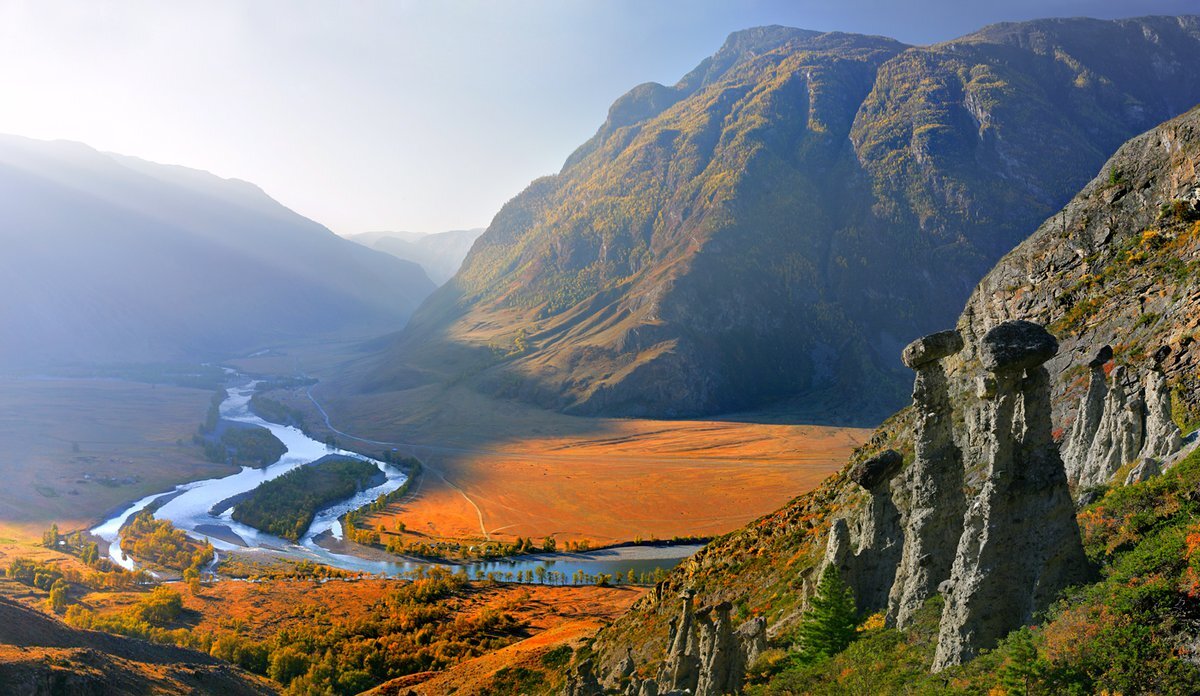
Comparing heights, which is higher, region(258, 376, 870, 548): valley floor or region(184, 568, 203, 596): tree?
region(258, 376, 870, 548): valley floor

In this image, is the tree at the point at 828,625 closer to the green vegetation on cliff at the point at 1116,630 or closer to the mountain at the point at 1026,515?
the mountain at the point at 1026,515

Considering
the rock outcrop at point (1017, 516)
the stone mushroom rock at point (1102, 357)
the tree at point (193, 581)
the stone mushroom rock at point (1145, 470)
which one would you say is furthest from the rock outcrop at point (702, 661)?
the tree at point (193, 581)

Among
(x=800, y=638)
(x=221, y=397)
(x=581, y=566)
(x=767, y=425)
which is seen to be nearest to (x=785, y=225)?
(x=767, y=425)

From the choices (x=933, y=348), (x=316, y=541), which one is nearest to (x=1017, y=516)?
(x=933, y=348)

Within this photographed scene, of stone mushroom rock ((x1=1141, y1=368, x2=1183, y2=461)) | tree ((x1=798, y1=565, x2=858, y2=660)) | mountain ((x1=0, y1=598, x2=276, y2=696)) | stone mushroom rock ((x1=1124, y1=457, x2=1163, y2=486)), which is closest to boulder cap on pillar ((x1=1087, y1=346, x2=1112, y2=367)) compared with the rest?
stone mushroom rock ((x1=1141, y1=368, x2=1183, y2=461))

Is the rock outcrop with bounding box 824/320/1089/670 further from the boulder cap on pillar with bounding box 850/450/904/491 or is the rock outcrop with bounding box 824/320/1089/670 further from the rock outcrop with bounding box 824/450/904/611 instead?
the rock outcrop with bounding box 824/450/904/611

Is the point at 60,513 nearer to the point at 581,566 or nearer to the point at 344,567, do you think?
the point at 344,567
